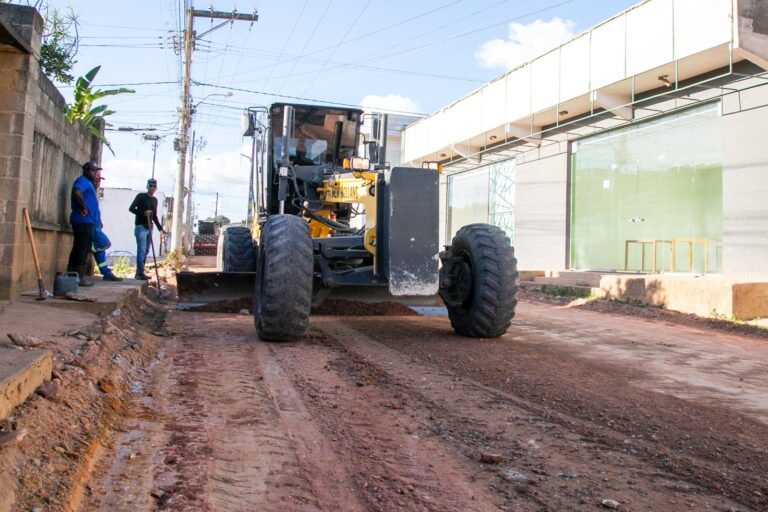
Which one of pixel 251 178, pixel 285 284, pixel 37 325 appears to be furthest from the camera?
pixel 251 178

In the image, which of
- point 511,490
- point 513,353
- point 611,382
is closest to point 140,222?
point 513,353

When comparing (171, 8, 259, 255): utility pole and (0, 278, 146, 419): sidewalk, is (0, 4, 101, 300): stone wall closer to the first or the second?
(0, 278, 146, 419): sidewalk

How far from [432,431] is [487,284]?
3.28m

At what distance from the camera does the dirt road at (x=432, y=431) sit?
2.79 metres

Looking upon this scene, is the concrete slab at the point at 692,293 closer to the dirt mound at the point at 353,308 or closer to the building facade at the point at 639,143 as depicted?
the building facade at the point at 639,143

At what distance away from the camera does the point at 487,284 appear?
6801 millimetres

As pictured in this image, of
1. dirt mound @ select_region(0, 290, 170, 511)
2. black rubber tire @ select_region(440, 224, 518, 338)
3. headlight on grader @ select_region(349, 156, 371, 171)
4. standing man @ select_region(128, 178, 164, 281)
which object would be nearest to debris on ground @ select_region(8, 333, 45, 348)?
dirt mound @ select_region(0, 290, 170, 511)

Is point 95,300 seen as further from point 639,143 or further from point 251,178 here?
point 639,143

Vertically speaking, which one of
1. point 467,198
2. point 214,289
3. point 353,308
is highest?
point 467,198

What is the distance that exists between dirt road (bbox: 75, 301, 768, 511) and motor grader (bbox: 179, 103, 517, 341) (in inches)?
21.9

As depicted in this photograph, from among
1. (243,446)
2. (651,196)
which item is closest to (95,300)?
(243,446)

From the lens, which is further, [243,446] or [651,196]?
[651,196]

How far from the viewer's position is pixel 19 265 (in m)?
6.64

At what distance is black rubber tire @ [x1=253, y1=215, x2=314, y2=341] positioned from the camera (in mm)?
6223
